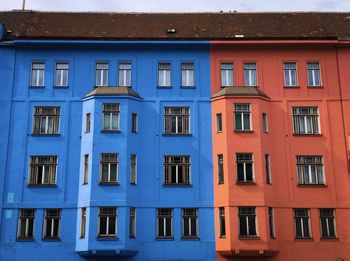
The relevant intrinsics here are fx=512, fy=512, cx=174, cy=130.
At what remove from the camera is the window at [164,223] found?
1079 inches

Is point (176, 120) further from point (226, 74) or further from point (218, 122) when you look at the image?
point (226, 74)

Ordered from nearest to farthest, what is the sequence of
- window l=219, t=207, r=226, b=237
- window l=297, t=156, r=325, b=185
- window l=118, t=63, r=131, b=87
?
window l=219, t=207, r=226, b=237 → window l=297, t=156, r=325, b=185 → window l=118, t=63, r=131, b=87

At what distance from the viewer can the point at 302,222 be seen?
27969 millimetres

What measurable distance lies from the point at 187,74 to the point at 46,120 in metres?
8.59

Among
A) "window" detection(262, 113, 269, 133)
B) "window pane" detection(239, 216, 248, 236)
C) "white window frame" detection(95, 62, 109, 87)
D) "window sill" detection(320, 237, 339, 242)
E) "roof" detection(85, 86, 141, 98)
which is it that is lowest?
"window sill" detection(320, 237, 339, 242)

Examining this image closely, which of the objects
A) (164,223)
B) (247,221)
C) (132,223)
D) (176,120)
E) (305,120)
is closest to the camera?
(247,221)

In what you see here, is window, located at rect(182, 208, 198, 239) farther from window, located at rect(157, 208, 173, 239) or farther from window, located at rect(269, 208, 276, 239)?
A: window, located at rect(269, 208, 276, 239)

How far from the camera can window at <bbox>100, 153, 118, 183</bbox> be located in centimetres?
2750

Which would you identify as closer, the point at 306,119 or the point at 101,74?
the point at 306,119

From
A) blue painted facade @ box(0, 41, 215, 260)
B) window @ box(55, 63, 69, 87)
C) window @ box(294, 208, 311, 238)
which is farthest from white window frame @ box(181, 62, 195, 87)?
window @ box(294, 208, 311, 238)

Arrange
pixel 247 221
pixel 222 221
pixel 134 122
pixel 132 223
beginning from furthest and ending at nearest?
pixel 134 122 < pixel 222 221 < pixel 132 223 < pixel 247 221

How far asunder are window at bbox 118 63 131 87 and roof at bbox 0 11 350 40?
1628mm

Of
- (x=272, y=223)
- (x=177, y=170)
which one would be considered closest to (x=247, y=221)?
(x=272, y=223)

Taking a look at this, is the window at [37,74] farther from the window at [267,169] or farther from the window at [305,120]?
the window at [305,120]
